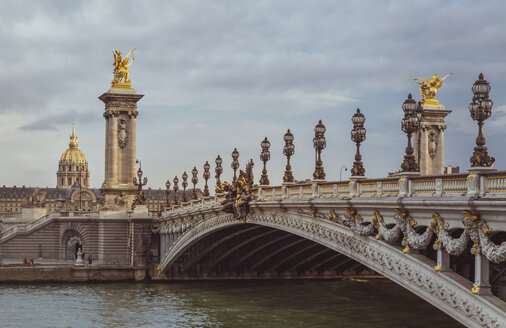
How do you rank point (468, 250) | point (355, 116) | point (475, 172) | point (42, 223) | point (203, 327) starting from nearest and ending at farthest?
point (475, 172)
point (468, 250)
point (355, 116)
point (203, 327)
point (42, 223)

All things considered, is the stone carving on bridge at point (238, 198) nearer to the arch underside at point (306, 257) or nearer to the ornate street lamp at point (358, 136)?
the arch underside at point (306, 257)

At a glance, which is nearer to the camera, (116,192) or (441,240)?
(441,240)

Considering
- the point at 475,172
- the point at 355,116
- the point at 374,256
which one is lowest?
the point at 374,256

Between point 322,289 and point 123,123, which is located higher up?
point 123,123

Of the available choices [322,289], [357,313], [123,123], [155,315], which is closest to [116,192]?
[123,123]

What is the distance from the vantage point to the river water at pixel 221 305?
45750mm

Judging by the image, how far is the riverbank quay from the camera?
66750 millimetres

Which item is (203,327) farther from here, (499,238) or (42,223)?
(42,223)

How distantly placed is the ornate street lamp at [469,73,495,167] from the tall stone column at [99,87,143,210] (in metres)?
66.7

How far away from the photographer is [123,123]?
87.9m

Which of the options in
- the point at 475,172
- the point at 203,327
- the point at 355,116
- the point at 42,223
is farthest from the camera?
the point at 42,223

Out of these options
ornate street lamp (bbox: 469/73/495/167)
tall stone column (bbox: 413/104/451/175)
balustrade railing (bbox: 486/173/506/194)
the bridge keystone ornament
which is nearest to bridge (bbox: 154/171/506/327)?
balustrade railing (bbox: 486/173/506/194)

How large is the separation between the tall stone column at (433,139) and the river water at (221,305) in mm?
15688

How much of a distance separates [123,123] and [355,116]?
59325 mm
